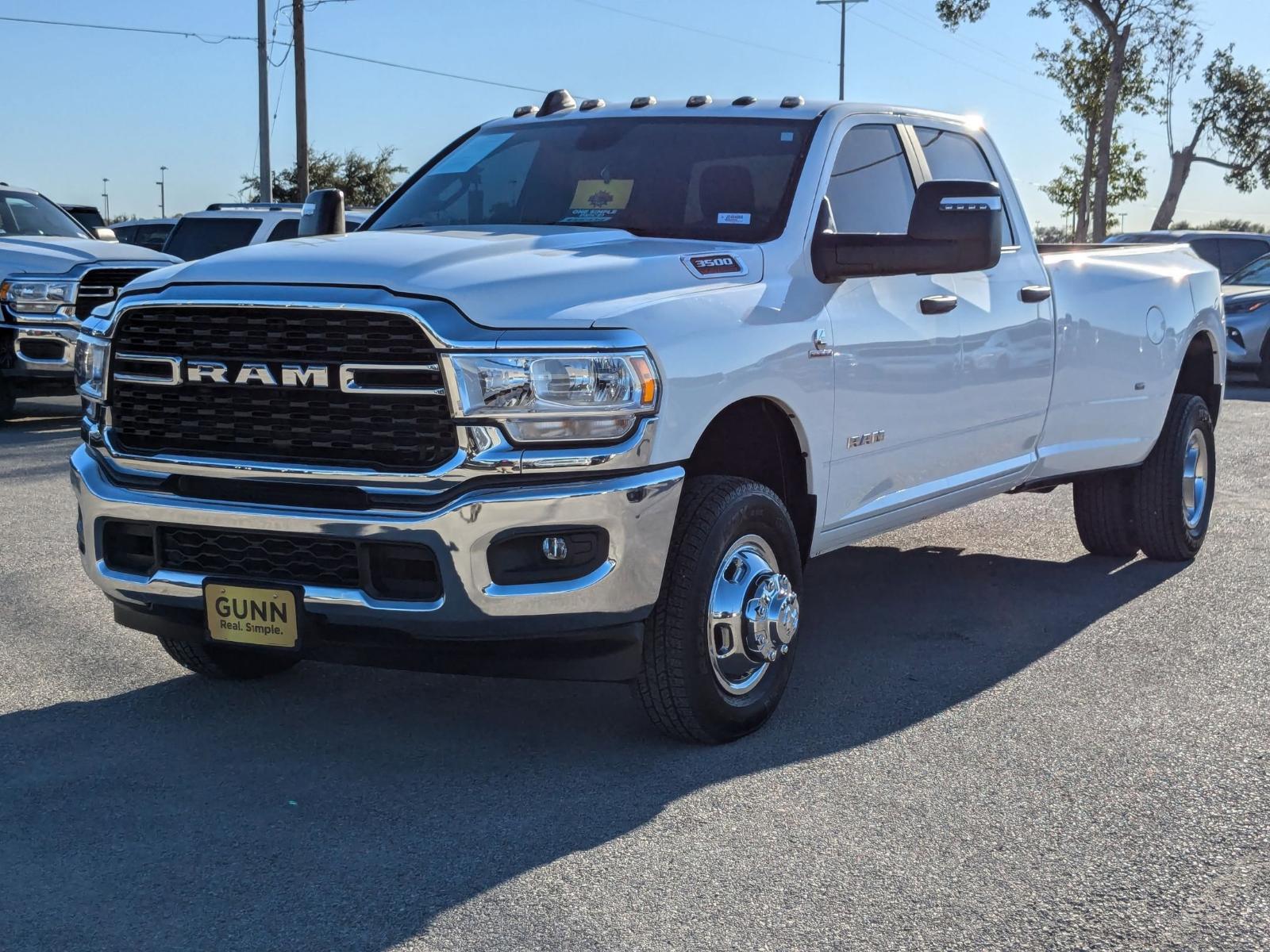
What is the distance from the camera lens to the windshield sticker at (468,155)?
20.6 ft

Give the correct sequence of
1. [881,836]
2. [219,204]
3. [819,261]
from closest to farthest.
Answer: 1. [881,836]
2. [819,261]
3. [219,204]

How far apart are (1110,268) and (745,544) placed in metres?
3.18

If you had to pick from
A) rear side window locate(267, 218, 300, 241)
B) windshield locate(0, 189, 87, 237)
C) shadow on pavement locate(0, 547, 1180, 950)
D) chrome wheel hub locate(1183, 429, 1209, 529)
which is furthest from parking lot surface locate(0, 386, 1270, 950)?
rear side window locate(267, 218, 300, 241)

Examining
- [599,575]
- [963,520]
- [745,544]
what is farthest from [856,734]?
[963,520]

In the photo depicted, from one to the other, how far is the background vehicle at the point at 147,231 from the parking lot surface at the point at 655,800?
1849 centimetres

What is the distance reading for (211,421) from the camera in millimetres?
4480

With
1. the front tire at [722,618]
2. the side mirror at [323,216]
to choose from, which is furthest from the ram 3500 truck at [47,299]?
the front tire at [722,618]

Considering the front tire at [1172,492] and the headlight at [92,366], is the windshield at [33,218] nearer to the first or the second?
the headlight at [92,366]

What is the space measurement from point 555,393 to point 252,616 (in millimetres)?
1043

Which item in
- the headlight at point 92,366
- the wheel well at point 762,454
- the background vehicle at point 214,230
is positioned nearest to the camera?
the headlight at point 92,366

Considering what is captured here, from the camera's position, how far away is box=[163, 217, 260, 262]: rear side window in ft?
57.7

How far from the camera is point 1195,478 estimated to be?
8031mm

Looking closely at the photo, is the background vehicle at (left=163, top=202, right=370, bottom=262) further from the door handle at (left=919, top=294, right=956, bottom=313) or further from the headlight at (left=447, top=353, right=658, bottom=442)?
the headlight at (left=447, top=353, right=658, bottom=442)

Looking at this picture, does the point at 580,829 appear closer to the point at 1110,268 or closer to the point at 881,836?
the point at 881,836
